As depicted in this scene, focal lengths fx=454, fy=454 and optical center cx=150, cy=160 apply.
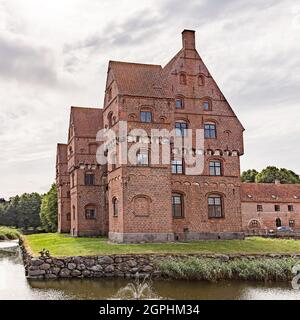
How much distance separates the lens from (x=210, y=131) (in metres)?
35.2

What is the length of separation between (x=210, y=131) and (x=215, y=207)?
232 inches

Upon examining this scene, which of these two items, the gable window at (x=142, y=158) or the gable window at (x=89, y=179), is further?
the gable window at (x=89, y=179)

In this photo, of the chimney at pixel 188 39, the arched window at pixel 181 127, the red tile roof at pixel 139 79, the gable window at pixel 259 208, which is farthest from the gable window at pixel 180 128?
the gable window at pixel 259 208

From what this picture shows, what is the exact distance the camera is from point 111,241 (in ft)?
105

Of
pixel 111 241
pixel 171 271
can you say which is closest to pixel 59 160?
pixel 111 241

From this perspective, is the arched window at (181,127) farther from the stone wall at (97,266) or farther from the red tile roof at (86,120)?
the red tile roof at (86,120)

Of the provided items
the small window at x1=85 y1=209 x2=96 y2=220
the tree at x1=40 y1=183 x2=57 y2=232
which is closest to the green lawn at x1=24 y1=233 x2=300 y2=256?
the small window at x1=85 y1=209 x2=96 y2=220

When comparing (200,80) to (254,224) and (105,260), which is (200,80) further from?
(254,224)

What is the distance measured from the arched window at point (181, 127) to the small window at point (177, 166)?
2.06 meters

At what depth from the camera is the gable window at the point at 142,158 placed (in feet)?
102

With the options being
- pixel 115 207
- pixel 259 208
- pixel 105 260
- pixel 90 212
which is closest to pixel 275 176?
pixel 259 208
